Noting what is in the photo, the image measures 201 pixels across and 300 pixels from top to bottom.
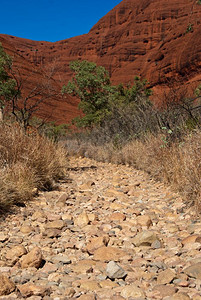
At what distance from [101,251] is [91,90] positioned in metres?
14.0

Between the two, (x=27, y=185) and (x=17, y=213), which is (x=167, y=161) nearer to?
(x=27, y=185)

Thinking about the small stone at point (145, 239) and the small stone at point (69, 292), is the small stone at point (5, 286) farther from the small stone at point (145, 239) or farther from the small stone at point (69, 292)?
the small stone at point (145, 239)

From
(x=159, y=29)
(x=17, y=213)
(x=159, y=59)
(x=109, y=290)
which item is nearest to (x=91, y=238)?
(x=109, y=290)

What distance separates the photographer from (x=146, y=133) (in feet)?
27.1

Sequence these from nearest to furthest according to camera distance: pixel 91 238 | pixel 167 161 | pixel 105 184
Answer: pixel 91 238 → pixel 167 161 → pixel 105 184

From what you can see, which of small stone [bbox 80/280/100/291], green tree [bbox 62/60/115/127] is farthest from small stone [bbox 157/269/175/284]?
green tree [bbox 62/60/115/127]

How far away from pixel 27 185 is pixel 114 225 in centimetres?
165

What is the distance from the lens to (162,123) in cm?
650

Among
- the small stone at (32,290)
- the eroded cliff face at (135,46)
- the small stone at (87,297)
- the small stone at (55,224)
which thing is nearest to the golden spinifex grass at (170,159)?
the small stone at (55,224)

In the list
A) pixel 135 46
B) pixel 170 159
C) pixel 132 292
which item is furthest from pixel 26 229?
pixel 135 46

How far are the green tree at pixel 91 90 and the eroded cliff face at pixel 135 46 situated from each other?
2385cm

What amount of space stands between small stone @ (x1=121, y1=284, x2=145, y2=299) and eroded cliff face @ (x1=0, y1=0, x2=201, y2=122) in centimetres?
3920

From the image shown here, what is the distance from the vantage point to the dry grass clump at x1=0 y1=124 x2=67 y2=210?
3687 mm

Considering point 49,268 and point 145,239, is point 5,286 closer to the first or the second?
point 49,268
